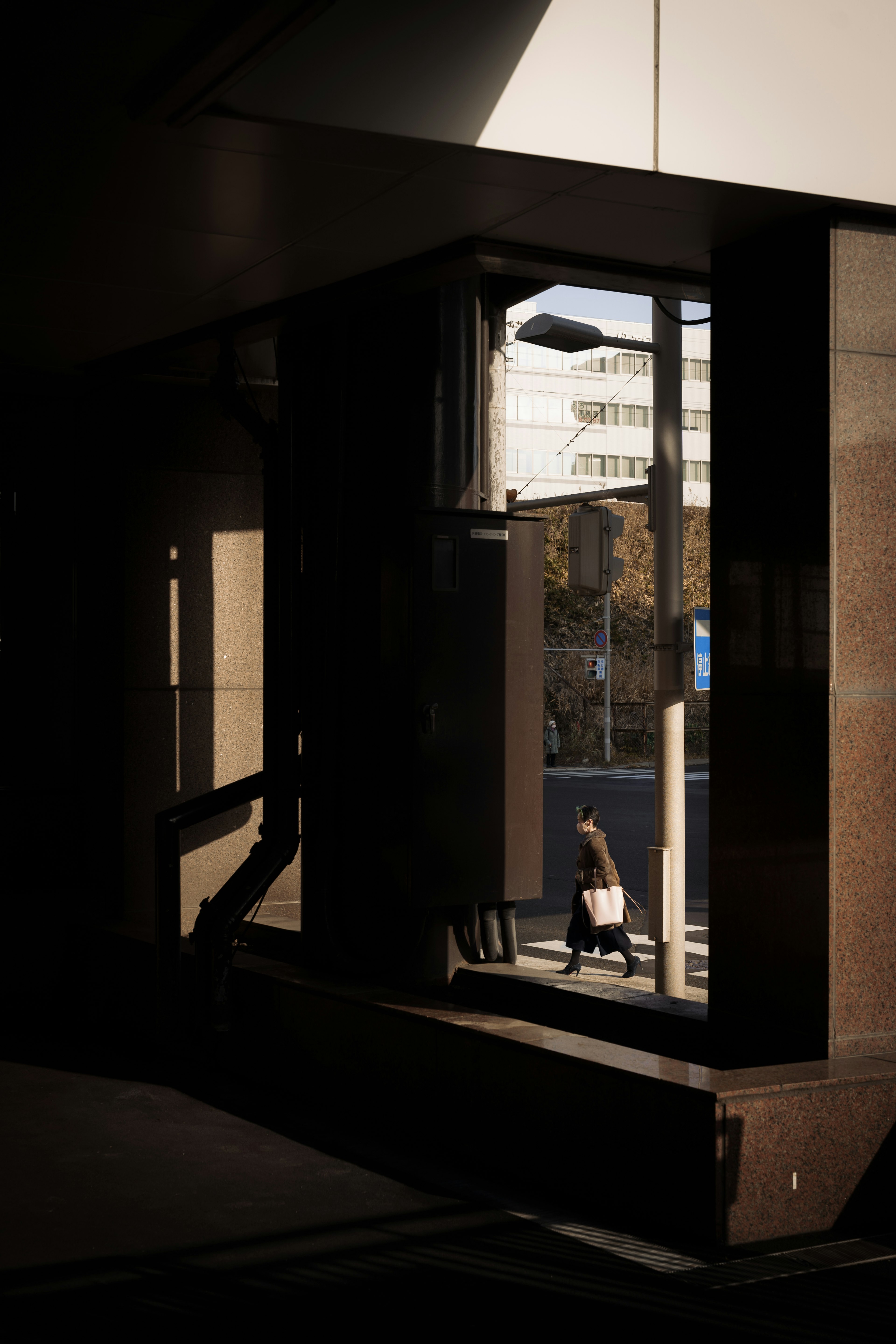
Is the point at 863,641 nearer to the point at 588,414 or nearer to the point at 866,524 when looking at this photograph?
the point at 866,524

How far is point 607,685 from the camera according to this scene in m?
54.1

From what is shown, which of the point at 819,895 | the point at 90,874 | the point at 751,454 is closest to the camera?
the point at 819,895

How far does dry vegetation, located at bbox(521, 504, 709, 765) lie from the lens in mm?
60125

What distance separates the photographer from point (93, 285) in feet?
26.5

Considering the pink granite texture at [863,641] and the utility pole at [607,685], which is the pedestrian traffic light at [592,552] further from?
the utility pole at [607,685]

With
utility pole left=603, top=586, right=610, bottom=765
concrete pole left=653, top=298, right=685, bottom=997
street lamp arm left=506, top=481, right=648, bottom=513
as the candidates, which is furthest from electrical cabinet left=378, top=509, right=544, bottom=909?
utility pole left=603, top=586, right=610, bottom=765

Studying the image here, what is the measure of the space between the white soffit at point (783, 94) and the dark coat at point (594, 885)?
6.58 meters

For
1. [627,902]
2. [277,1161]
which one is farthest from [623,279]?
[627,902]

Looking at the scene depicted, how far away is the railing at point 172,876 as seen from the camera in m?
8.87

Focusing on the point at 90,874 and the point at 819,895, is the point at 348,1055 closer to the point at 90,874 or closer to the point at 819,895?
the point at 819,895

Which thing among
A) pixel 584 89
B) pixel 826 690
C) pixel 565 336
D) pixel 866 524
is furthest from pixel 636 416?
pixel 584 89

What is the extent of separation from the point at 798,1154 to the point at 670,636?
18.2 ft

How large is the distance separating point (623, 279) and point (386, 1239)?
4.41m

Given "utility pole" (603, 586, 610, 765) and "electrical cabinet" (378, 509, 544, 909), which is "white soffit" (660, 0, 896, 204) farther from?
"utility pole" (603, 586, 610, 765)
